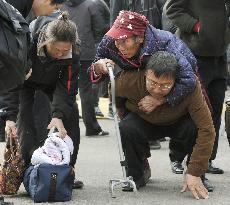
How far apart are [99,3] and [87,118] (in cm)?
151

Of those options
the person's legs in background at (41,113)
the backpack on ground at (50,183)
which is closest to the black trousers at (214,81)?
the person's legs in background at (41,113)

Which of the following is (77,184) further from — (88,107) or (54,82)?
(88,107)

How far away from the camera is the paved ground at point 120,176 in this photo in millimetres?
5613

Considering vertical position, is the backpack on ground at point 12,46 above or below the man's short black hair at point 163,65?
above

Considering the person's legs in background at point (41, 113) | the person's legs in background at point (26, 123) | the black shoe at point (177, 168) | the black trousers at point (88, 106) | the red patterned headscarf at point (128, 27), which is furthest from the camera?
Result: the black trousers at point (88, 106)

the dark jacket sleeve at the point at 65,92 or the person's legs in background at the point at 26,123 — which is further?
the person's legs in background at the point at 26,123

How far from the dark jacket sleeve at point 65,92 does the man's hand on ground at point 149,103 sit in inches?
23.8

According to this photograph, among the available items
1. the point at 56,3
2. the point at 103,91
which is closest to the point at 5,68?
the point at 56,3

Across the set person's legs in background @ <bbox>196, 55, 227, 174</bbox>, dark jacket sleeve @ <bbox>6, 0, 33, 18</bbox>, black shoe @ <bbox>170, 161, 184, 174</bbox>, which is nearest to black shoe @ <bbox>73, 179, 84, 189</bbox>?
black shoe @ <bbox>170, 161, 184, 174</bbox>

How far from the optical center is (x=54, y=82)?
6.15m

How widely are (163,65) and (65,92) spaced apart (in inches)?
37.7

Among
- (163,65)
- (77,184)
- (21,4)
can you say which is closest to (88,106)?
(77,184)

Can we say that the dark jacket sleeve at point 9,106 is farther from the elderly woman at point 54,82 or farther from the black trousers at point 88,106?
the black trousers at point 88,106

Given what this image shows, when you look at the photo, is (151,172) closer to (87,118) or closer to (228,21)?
(228,21)
